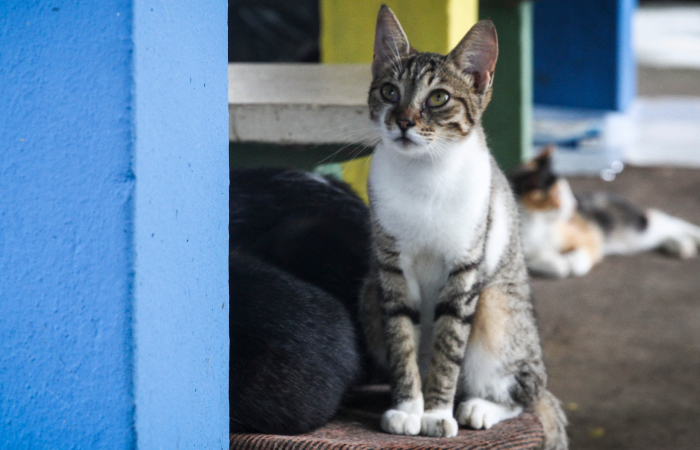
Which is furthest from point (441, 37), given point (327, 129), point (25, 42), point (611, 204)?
point (611, 204)

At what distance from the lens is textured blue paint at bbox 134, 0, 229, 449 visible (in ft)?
2.93

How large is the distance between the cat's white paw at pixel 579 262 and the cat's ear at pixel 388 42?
2.85 m

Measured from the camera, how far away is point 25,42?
0.87 meters

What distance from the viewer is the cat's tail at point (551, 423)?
164 cm

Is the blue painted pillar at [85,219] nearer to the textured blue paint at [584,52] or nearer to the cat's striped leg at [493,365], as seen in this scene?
the cat's striped leg at [493,365]

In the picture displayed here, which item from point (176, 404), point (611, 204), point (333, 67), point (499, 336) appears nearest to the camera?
point (176, 404)

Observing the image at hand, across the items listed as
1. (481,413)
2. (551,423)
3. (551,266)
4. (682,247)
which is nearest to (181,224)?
(481,413)

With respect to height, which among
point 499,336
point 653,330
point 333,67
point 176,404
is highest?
point 333,67

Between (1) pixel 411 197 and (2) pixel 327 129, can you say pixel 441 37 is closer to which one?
(2) pixel 327 129

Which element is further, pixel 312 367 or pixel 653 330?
pixel 653 330

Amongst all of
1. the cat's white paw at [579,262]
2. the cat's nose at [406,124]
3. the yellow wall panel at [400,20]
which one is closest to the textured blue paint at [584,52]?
the cat's white paw at [579,262]

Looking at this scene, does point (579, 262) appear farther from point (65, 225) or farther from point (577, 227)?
point (65, 225)

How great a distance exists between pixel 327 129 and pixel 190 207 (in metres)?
0.89

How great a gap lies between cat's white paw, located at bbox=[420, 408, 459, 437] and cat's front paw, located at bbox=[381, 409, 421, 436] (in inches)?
0.6
